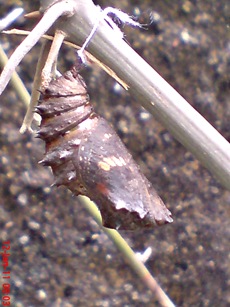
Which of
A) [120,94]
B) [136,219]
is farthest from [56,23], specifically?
[120,94]

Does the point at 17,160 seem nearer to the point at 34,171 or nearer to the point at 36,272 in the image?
the point at 34,171

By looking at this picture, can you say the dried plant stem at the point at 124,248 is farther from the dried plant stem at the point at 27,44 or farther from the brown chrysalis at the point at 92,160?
the dried plant stem at the point at 27,44

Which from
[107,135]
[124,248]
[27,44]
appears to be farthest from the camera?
[124,248]

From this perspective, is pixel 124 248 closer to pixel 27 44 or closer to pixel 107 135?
pixel 107 135

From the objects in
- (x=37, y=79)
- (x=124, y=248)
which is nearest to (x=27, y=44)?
(x=37, y=79)

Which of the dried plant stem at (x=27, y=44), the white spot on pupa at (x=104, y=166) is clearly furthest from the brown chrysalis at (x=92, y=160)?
the dried plant stem at (x=27, y=44)

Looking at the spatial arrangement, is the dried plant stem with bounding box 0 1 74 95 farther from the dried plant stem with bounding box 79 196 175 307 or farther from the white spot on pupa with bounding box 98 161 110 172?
the dried plant stem with bounding box 79 196 175 307

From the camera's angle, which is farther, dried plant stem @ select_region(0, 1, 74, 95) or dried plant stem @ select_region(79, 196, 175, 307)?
dried plant stem @ select_region(79, 196, 175, 307)

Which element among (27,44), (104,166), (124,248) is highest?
(27,44)

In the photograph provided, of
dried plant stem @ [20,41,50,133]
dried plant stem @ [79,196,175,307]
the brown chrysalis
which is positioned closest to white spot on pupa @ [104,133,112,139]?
the brown chrysalis
